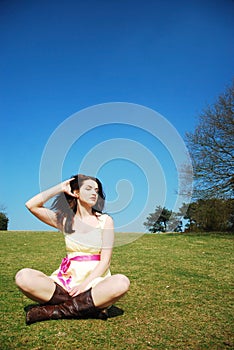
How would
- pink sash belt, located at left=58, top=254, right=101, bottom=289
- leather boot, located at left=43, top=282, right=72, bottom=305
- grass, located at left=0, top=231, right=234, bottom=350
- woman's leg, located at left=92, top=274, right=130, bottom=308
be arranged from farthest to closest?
pink sash belt, located at left=58, top=254, right=101, bottom=289 → leather boot, located at left=43, top=282, right=72, bottom=305 → woman's leg, located at left=92, top=274, right=130, bottom=308 → grass, located at left=0, top=231, right=234, bottom=350

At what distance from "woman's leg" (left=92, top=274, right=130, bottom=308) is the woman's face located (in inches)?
37.6

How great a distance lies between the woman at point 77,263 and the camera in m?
3.33

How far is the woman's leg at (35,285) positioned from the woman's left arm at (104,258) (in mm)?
249

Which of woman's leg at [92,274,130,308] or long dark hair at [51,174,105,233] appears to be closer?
woman's leg at [92,274,130,308]

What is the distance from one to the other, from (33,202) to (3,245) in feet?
25.6

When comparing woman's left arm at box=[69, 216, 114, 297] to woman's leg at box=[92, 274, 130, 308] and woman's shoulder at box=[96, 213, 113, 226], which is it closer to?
woman's shoulder at box=[96, 213, 113, 226]

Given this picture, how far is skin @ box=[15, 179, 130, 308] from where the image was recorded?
3314 millimetres

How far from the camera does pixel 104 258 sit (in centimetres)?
359

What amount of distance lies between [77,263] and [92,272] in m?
0.21

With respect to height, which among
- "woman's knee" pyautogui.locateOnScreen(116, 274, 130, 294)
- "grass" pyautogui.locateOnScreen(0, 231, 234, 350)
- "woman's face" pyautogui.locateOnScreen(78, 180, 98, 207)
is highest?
"woman's face" pyautogui.locateOnScreen(78, 180, 98, 207)

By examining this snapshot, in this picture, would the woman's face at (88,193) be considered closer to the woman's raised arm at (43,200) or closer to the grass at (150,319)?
the woman's raised arm at (43,200)

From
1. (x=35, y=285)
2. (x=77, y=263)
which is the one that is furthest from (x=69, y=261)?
(x=35, y=285)

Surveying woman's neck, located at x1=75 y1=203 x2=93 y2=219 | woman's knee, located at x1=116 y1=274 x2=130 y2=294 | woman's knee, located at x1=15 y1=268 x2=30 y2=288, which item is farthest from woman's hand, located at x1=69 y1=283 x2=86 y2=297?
woman's neck, located at x1=75 y1=203 x2=93 y2=219

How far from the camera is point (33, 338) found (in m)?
2.94
